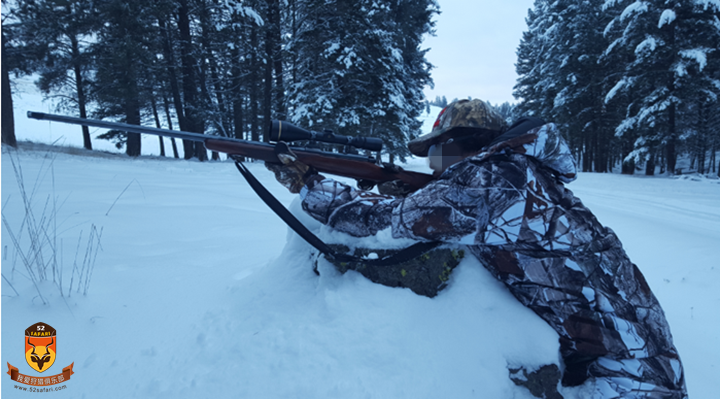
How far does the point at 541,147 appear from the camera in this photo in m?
1.44

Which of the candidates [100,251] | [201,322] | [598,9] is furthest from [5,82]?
[598,9]

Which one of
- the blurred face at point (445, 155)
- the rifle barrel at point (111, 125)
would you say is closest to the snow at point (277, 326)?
the blurred face at point (445, 155)

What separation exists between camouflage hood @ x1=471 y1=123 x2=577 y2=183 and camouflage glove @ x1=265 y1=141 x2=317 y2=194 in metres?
1.11

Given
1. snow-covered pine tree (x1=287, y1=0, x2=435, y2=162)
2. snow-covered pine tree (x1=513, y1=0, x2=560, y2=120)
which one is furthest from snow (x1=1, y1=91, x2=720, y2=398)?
snow-covered pine tree (x1=513, y1=0, x2=560, y2=120)

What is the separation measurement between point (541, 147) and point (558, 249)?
49 centimetres

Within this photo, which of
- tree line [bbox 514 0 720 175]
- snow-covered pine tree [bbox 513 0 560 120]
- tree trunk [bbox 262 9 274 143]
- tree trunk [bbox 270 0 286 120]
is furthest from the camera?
snow-covered pine tree [bbox 513 0 560 120]

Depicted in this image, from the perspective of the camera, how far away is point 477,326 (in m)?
1.69

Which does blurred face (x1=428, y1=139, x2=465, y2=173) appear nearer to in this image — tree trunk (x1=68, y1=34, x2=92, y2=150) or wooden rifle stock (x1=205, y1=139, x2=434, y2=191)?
wooden rifle stock (x1=205, y1=139, x2=434, y2=191)

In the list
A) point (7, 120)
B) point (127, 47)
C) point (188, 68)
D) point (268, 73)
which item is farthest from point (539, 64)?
point (7, 120)

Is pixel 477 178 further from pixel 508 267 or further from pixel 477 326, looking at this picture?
pixel 477 326

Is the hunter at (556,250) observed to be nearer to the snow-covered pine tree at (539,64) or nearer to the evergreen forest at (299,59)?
the evergreen forest at (299,59)

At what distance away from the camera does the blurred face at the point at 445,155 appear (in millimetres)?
1810

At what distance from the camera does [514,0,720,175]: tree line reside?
13.2 meters

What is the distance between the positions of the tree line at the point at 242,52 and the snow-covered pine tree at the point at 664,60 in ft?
33.1
